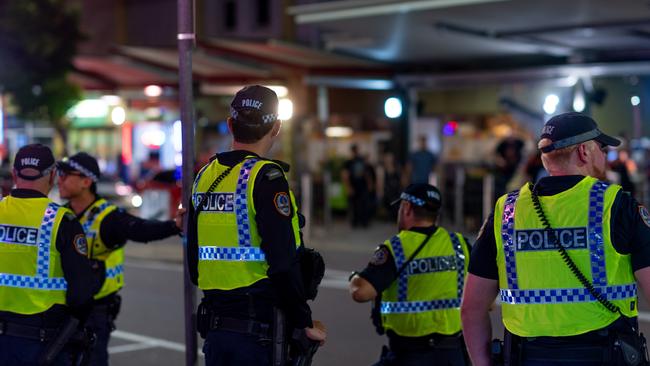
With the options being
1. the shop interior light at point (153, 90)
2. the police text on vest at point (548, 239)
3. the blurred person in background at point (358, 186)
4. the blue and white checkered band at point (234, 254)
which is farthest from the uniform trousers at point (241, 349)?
the shop interior light at point (153, 90)

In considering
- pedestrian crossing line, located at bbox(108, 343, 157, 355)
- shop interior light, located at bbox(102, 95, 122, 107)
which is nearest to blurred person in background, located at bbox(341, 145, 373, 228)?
pedestrian crossing line, located at bbox(108, 343, 157, 355)

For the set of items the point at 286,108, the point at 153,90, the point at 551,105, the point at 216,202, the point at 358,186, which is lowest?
the point at 358,186

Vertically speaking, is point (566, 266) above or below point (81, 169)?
below

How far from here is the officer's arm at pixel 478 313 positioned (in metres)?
3.95

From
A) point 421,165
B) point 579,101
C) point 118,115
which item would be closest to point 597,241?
point 421,165

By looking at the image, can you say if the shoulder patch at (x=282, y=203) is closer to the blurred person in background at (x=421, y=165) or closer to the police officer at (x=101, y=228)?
the police officer at (x=101, y=228)

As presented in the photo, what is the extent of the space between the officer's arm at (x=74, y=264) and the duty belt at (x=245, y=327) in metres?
1.11

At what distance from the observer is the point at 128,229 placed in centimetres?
600

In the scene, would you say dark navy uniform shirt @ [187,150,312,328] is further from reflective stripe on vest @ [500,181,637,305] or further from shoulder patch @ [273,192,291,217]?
reflective stripe on vest @ [500,181,637,305]

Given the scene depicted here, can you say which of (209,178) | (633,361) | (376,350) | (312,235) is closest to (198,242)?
(209,178)

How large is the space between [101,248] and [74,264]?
109 centimetres

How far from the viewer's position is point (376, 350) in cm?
945

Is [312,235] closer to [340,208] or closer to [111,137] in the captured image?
[340,208]

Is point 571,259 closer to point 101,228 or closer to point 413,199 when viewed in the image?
point 413,199
